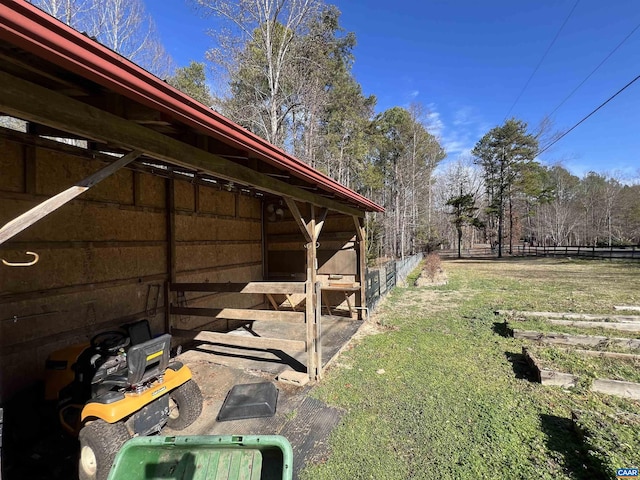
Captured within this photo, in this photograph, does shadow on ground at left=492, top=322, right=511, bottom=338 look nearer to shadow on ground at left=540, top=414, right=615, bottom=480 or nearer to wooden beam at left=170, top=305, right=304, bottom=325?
shadow on ground at left=540, top=414, right=615, bottom=480

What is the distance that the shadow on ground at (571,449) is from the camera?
6.88 ft

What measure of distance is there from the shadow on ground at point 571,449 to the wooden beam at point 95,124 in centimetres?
346

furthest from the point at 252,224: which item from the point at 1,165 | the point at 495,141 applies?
the point at 495,141

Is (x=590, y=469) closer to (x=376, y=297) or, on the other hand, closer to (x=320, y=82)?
(x=376, y=297)

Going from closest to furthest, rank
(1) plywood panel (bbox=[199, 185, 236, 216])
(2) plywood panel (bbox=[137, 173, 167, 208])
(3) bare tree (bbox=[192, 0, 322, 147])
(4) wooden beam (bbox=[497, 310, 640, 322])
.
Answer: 1. (2) plywood panel (bbox=[137, 173, 167, 208])
2. (1) plywood panel (bbox=[199, 185, 236, 216])
3. (4) wooden beam (bbox=[497, 310, 640, 322])
4. (3) bare tree (bbox=[192, 0, 322, 147])

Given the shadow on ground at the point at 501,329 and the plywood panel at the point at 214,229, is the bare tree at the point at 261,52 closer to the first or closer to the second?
the plywood panel at the point at 214,229

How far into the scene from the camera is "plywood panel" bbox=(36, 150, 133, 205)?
3.12 m

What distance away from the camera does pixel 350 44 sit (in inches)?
578

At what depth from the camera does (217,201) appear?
5844mm

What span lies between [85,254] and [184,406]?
2.16 meters

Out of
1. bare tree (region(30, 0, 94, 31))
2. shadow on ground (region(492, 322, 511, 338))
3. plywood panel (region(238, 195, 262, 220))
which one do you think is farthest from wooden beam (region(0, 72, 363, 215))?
bare tree (region(30, 0, 94, 31))

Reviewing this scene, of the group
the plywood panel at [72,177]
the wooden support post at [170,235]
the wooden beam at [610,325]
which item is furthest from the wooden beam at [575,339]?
the plywood panel at [72,177]

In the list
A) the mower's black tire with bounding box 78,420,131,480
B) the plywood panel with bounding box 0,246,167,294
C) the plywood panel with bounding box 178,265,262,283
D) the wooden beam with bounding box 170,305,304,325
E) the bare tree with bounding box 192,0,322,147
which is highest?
the bare tree with bounding box 192,0,322,147

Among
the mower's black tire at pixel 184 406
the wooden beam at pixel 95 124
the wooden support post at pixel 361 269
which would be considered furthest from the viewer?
the wooden support post at pixel 361 269
